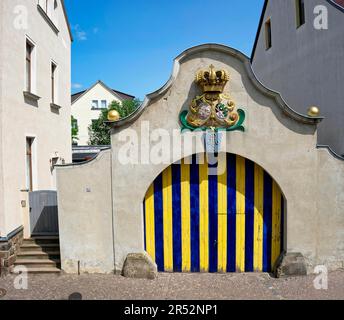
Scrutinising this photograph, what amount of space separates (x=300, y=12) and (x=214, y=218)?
9.11 metres

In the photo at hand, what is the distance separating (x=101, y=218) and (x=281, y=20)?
11.1m

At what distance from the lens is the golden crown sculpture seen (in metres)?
5.62

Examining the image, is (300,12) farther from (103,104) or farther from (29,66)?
(103,104)

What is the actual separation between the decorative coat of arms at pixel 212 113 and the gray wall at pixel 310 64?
4.36 meters

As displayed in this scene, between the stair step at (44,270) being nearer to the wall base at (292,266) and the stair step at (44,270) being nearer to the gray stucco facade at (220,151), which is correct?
the gray stucco facade at (220,151)

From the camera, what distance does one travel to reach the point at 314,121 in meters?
5.77

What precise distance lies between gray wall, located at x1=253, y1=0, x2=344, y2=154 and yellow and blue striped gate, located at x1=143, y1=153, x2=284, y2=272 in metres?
3.91

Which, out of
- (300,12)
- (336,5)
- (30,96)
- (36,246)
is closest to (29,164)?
(30,96)

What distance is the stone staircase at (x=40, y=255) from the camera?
21.1ft

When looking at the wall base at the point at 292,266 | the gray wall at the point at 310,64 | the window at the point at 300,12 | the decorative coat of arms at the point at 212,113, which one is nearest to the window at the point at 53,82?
the decorative coat of arms at the point at 212,113

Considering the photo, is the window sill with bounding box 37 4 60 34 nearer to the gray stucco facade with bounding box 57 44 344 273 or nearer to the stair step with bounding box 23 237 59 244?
the gray stucco facade with bounding box 57 44 344 273

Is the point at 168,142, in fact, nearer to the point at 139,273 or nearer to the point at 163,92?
the point at 163,92
